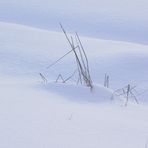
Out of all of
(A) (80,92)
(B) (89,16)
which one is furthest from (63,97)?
(B) (89,16)

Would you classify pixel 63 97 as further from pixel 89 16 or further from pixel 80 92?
pixel 89 16

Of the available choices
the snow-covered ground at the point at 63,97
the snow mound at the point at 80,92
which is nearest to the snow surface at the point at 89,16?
the snow-covered ground at the point at 63,97

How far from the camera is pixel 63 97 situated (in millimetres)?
1820

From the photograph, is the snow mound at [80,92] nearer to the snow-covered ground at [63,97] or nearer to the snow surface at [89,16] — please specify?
the snow-covered ground at [63,97]

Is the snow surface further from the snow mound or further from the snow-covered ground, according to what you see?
the snow mound

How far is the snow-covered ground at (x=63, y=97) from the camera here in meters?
1.29

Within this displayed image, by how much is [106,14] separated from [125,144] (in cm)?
262

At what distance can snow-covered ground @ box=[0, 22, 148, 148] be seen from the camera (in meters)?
1.29

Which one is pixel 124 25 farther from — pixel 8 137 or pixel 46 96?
pixel 8 137

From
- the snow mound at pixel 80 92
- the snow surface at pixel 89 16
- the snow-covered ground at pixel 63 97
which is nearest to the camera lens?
the snow-covered ground at pixel 63 97

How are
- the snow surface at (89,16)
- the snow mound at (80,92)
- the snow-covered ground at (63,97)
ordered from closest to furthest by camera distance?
the snow-covered ground at (63,97) → the snow mound at (80,92) → the snow surface at (89,16)

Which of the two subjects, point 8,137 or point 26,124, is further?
point 26,124

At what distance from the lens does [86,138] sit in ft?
4.21

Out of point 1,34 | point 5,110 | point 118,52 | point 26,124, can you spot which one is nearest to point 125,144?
point 26,124
